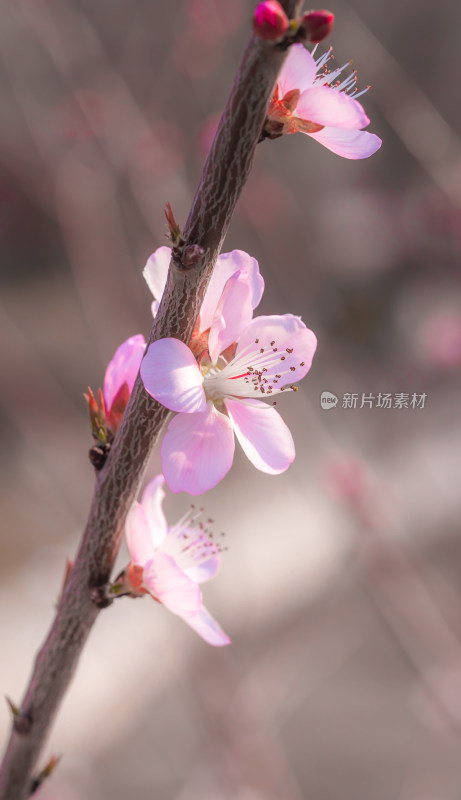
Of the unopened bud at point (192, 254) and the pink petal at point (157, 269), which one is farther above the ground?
the pink petal at point (157, 269)

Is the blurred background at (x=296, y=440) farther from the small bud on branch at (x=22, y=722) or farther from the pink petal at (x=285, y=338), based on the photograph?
the pink petal at (x=285, y=338)

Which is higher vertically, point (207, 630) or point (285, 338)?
point (285, 338)

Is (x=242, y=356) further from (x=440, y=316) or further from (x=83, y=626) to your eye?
(x=440, y=316)

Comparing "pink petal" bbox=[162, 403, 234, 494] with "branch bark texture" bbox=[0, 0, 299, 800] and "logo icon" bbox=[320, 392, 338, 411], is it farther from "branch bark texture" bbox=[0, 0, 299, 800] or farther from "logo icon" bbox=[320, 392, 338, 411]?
"logo icon" bbox=[320, 392, 338, 411]

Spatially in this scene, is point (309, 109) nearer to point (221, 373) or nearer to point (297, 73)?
point (297, 73)

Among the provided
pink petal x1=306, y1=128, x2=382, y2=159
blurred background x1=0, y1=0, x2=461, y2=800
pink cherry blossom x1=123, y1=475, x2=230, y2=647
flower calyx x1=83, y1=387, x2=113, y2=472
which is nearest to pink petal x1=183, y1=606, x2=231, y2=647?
pink cherry blossom x1=123, y1=475, x2=230, y2=647

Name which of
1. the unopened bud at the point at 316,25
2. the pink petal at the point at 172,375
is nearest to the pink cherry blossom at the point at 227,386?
the pink petal at the point at 172,375

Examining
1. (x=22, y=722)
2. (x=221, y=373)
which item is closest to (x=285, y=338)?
(x=221, y=373)
